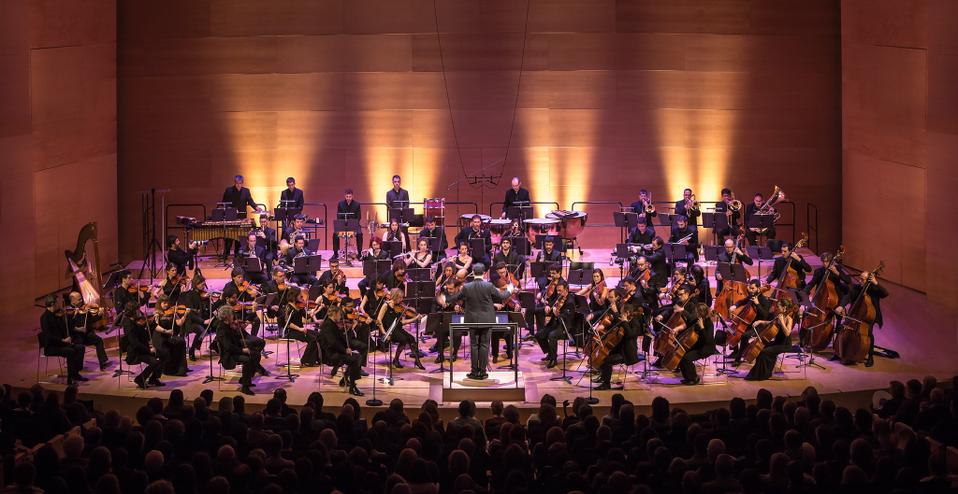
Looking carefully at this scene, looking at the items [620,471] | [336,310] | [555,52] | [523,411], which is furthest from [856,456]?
[555,52]

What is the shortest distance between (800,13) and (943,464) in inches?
550

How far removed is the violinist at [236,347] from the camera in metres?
13.6

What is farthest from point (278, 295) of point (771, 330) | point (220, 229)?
point (771, 330)

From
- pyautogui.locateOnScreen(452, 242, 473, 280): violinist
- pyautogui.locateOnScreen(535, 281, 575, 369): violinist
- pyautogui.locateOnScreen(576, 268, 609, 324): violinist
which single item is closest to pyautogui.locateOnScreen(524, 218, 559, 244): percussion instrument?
pyautogui.locateOnScreen(452, 242, 473, 280): violinist

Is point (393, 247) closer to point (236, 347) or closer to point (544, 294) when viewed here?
point (544, 294)

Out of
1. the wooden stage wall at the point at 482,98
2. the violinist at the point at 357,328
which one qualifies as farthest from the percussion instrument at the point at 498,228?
the violinist at the point at 357,328

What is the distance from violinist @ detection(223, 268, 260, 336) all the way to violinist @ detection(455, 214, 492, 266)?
3.16 m

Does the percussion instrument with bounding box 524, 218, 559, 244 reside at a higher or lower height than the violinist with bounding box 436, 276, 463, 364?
higher

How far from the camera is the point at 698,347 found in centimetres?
1376

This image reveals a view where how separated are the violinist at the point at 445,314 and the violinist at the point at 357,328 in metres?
0.76

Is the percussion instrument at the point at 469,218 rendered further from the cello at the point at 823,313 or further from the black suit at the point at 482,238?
the cello at the point at 823,313

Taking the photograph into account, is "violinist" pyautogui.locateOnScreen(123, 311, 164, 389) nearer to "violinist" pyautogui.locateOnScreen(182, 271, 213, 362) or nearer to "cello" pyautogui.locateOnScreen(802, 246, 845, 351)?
"violinist" pyautogui.locateOnScreen(182, 271, 213, 362)

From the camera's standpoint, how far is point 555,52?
68.7 ft

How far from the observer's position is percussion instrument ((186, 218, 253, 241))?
18.9 m
